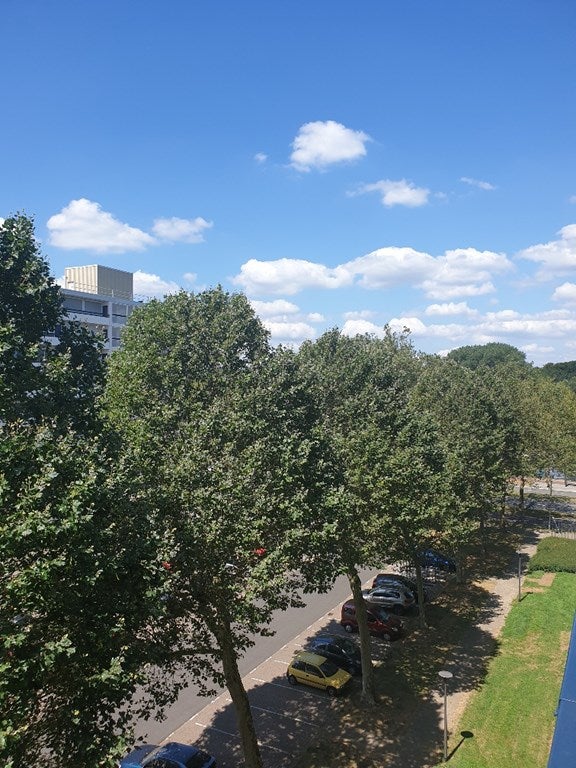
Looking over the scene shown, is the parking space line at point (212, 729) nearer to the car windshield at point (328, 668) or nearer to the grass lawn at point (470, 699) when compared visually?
the grass lawn at point (470, 699)

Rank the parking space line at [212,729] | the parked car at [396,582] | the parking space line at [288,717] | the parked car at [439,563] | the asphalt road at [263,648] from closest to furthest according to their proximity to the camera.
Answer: the parking space line at [212,729] < the asphalt road at [263,648] < the parking space line at [288,717] < the parked car at [396,582] < the parked car at [439,563]

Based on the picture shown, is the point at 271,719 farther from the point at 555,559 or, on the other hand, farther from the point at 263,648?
the point at 555,559

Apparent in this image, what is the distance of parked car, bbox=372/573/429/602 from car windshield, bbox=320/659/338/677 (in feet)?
33.5

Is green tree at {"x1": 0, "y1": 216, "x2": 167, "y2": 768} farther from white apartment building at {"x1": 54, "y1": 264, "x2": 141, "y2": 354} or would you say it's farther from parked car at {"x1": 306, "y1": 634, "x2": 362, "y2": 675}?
white apartment building at {"x1": 54, "y1": 264, "x2": 141, "y2": 354}

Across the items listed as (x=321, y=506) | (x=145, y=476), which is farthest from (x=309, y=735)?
(x=145, y=476)

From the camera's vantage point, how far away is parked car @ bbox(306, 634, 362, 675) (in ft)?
79.2

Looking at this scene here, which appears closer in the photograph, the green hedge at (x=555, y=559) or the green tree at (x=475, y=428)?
the green tree at (x=475, y=428)

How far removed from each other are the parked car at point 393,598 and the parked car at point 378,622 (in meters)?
2.18

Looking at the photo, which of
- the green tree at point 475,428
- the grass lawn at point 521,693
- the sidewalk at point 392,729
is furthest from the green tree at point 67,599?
the green tree at point 475,428

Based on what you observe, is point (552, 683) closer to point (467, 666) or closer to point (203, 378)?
point (467, 666)

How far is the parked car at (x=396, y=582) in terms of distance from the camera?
3294 cm

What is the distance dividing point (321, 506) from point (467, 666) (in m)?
13.7

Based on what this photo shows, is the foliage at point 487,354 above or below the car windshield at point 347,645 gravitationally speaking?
above

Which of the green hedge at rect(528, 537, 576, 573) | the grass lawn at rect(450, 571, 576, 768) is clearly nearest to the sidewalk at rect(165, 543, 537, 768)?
the grass lawn at rect(450, 571, 576, 768)
